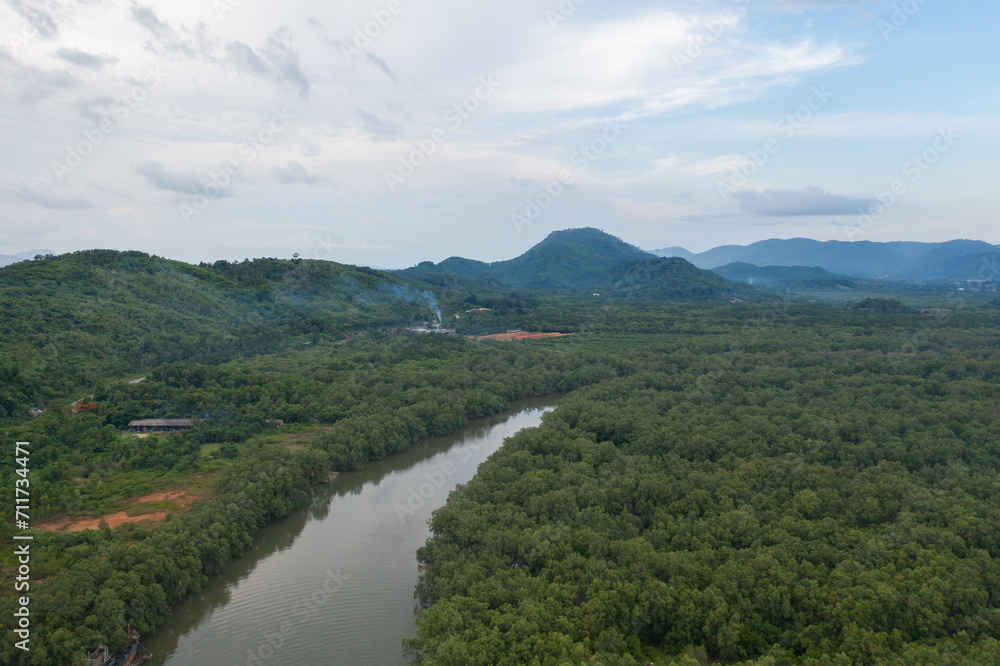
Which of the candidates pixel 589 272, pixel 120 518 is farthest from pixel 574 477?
pixel 589 272

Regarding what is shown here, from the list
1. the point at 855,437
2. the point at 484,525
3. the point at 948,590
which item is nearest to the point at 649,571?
the point at 484,525

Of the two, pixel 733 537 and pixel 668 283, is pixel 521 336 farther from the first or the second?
pixel 668 283

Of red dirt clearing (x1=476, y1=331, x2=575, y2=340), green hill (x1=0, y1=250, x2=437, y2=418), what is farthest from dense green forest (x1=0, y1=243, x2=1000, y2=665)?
red dirt clearing (x1=476, y1=331, x2=575, y2=340)

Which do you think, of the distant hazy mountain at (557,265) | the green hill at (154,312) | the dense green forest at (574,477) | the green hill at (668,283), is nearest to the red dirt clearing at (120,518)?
the dense green forest at (574,477)

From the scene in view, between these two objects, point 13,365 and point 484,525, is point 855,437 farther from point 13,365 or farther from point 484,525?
point 13,365

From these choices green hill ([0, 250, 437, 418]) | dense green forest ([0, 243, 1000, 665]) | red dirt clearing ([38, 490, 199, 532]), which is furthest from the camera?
green hill ([0, 250, 437, 418])

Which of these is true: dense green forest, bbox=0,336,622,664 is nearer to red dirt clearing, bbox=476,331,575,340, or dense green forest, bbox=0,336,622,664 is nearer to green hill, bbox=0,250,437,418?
green hill, bbox=0,250,437,418

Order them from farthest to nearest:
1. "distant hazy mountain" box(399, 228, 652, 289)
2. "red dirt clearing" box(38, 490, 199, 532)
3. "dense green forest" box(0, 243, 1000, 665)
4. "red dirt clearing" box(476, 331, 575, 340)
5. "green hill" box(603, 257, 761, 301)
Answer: "distant hazy mountain" box(399, 228, 652, 289)
"green hill" box(603, 257, 761, 301)
"red dirt clearing" box(476, 331, 575, 340)
"red dirt clearing" box(38, 490, 199, 532)
"dense green forest" box(0, 243, 1000, 665)
